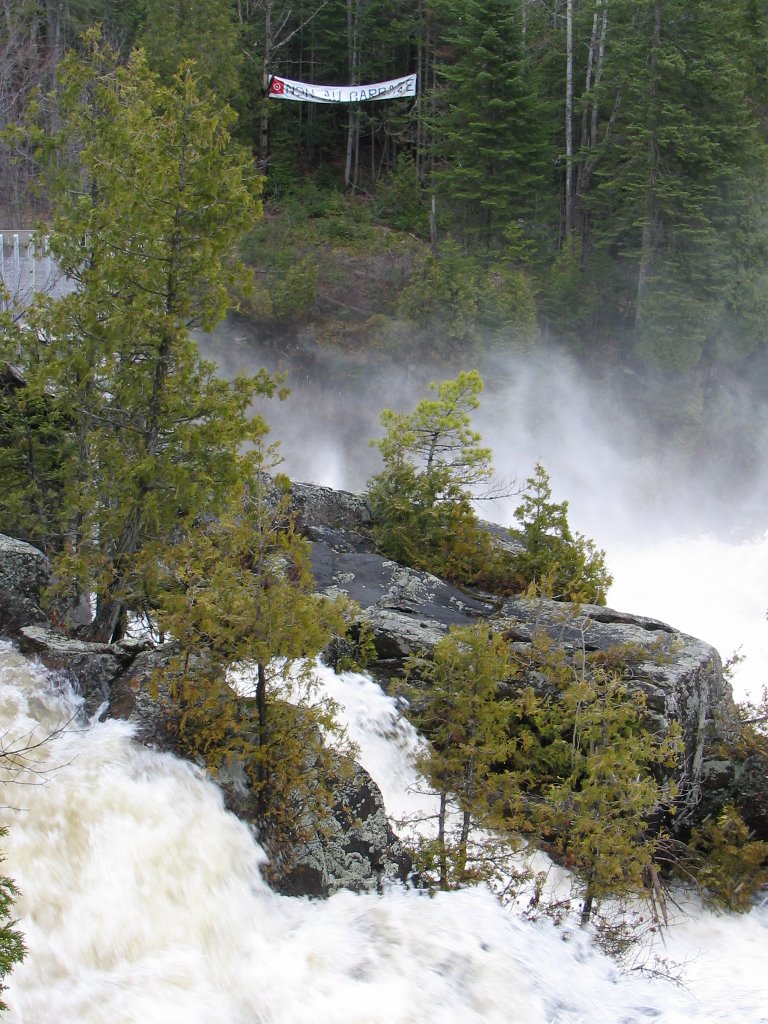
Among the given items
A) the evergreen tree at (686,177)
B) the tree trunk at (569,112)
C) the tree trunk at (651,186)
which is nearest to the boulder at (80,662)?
the evergreen tree at (686,177)

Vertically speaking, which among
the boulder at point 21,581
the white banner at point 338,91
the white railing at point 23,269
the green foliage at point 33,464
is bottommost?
the boulder at point 21,581

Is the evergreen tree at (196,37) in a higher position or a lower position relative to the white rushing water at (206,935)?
higher

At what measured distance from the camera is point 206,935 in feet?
21.9

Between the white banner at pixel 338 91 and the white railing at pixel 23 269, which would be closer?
the white railing at pixel 23 269

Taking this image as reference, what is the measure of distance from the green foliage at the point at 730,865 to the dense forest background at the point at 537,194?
19303 millimetres

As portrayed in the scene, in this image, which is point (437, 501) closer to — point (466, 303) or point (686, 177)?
point (466, 303)

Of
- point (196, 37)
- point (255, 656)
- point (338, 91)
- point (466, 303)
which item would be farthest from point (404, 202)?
point (255, 656)

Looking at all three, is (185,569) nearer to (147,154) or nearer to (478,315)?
(147,154)

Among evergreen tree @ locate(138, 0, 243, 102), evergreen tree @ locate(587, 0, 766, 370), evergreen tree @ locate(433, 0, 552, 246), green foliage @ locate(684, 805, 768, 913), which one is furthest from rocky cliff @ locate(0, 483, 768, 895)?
evergreen tree @ locate(433, 0, 552, 246)

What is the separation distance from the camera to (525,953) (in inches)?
309

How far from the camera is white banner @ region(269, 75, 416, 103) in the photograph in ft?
107

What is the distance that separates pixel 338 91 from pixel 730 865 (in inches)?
1121

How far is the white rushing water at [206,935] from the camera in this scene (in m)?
6.05

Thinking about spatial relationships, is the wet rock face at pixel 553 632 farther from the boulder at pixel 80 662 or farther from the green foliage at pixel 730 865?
the boulder at pixel 80 662
